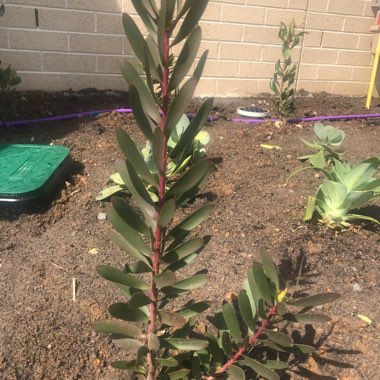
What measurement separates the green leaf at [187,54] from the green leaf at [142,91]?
64mm

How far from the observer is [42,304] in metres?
1.86

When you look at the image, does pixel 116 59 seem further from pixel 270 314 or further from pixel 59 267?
pixel 270 314

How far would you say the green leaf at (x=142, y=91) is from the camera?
108cm

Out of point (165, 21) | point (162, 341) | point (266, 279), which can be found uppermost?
point (165, 21)

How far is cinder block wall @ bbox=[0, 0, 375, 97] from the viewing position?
4.27 m

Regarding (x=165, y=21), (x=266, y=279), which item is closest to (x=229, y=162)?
(x=266, y=279)

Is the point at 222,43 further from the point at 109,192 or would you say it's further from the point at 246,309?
the point at 246,309

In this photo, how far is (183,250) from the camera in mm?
1194

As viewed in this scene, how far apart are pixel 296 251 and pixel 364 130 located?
2.40 meters

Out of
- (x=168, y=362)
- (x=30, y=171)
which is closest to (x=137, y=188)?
(x=168, y=362)

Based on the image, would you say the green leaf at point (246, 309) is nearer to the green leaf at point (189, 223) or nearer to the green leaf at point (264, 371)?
the green leaf at point (264, 371)

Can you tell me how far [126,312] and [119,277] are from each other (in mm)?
100

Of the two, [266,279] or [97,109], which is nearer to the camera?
[266,279]

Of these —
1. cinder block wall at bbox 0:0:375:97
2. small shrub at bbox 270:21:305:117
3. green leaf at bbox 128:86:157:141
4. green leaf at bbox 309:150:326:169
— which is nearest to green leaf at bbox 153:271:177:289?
green leaf at bbox 128:86:157:141
